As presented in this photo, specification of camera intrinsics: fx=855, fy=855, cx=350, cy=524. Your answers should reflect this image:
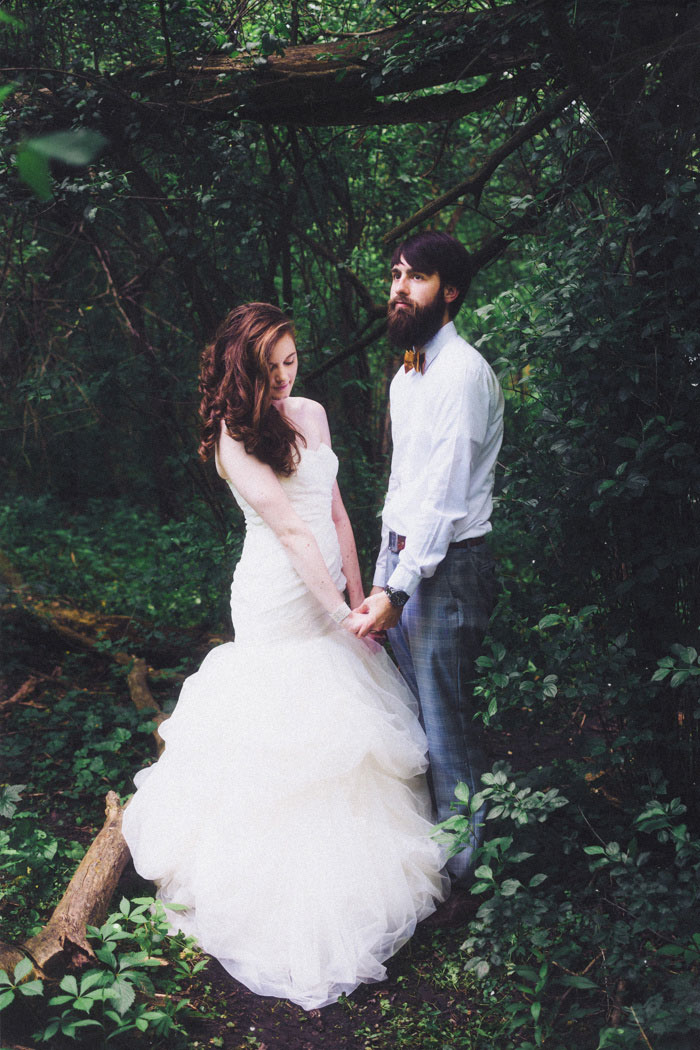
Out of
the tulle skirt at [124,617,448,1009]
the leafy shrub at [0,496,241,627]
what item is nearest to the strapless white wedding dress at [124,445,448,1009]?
the tulle skirt at [124,617,448,1009]

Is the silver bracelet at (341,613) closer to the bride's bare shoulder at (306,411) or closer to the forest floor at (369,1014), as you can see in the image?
the bride's bare shoulder at (306,411)

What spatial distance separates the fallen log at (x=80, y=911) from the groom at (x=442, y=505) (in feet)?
4.00

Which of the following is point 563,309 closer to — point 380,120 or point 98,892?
point 380,120

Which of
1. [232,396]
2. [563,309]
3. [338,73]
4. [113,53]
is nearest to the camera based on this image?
[563,309]

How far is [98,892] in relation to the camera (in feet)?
9.66

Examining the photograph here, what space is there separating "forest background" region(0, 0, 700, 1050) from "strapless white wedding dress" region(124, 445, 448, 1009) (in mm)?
260

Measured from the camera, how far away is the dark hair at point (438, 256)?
297cm

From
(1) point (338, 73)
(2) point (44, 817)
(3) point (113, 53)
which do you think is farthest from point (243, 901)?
(3) point (113, 53)

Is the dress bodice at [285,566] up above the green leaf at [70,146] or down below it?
below

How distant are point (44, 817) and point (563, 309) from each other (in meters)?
3.14

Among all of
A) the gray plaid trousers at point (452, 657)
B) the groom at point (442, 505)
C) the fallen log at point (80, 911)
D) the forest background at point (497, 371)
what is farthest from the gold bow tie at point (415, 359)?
the fallen log at point (80, 911)

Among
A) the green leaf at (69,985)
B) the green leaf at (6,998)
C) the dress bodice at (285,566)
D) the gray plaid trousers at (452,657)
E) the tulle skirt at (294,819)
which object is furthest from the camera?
the dress bodice at (285,566)

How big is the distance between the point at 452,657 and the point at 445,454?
72cm

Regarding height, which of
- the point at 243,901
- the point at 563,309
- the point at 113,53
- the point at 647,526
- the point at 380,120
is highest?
the point at 113,53
